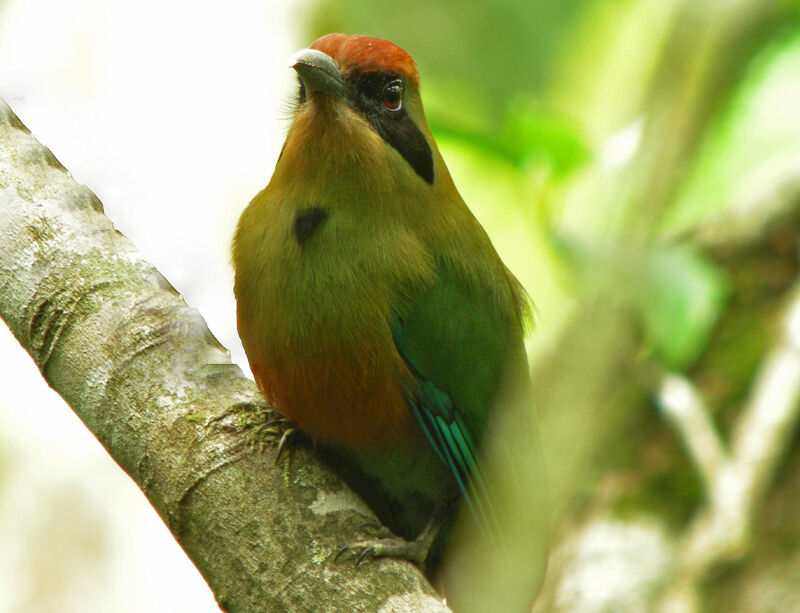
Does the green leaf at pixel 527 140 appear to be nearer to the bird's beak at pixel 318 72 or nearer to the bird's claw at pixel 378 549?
the bird's beak at pixel 318 72

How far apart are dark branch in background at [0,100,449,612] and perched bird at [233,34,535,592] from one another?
288mm

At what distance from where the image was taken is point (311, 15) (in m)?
5.61

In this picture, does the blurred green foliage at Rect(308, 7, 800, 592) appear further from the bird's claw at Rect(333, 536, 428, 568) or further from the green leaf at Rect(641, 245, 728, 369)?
the bird's claw at Rect(333, 536, 428, 568)

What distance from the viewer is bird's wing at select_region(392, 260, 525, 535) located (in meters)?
3.29

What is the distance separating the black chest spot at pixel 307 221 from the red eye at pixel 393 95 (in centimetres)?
46

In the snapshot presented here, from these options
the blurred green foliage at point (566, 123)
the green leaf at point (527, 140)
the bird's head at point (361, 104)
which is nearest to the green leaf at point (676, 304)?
the blurred green foliage at point (566, 123)

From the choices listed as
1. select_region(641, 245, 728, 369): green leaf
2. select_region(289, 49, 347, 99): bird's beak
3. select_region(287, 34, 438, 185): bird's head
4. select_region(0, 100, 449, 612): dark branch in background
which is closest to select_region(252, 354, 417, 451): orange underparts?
select_region(0, 100, 449, 612): dark branch in background

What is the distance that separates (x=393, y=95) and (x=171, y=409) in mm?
1366

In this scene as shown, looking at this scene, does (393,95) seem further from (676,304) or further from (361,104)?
(676,304)

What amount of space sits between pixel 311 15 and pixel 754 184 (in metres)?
2.62

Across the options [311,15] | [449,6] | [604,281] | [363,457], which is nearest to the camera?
[604,281]

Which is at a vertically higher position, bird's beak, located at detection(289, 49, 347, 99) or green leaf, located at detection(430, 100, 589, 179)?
green leaf, located at detection(430, 100, 589, 179)

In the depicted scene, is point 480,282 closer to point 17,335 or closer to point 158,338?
point 158,338

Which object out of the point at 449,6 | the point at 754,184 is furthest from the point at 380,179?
the point at 754,184
